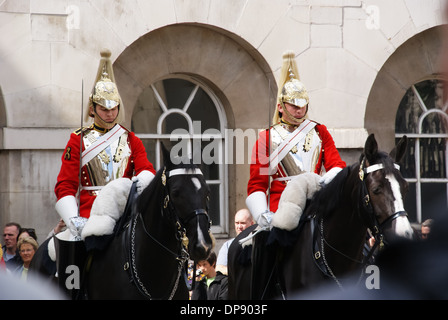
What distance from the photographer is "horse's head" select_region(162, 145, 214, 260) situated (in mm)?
4398

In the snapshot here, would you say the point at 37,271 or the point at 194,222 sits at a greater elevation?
the point at 194,222

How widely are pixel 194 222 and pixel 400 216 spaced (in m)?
1.15

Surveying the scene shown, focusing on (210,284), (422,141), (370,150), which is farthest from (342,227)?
(422,141)

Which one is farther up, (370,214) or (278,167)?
(278,167)

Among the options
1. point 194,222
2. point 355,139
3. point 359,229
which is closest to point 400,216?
point 359,229

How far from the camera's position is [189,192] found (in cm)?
461

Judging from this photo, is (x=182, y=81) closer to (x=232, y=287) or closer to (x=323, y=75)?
(x=323, y=75)

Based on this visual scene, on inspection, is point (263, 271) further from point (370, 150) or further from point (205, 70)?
point (205, 70)

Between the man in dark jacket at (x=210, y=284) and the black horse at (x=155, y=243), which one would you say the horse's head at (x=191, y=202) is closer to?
the black horse at (x=155, y=243)

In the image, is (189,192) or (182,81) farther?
(182,81)

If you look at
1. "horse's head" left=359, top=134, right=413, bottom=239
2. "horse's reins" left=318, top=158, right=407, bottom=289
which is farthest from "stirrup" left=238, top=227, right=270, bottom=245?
"horse's head" left=359, top=134, right=413, bottom=239

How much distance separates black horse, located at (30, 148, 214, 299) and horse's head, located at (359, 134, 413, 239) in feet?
2.94

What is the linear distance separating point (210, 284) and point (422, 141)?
424 centimetres

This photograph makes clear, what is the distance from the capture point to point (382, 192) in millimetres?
4230
